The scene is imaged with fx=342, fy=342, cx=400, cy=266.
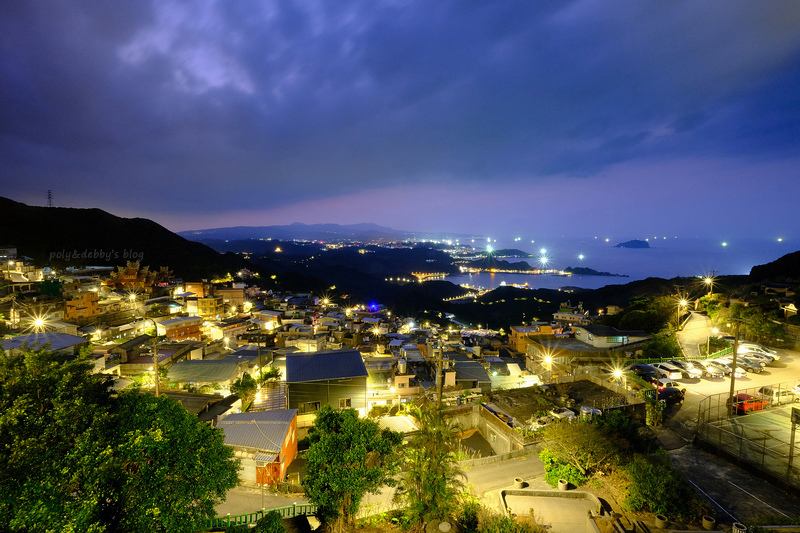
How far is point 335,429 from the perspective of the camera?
7.23 metres

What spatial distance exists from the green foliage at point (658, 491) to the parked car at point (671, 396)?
580 centimetres

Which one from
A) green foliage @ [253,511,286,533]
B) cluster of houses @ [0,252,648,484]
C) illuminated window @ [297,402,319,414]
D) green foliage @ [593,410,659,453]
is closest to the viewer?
green foliage @ [253,511,286,533]

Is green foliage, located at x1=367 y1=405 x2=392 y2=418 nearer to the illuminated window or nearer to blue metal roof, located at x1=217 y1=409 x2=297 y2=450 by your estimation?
the illuminated window

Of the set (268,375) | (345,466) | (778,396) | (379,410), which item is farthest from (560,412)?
(268,375)

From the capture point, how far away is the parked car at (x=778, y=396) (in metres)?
10.4

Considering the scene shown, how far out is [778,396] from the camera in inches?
414

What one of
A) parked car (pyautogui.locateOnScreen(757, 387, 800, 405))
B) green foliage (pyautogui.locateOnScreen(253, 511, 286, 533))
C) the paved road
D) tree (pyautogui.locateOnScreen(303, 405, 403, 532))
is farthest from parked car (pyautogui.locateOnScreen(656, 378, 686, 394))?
green foliage (pyautogui.locateOnScreen(253, 511, 286, 533))

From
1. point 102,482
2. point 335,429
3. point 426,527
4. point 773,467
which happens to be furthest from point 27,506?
point 773,467

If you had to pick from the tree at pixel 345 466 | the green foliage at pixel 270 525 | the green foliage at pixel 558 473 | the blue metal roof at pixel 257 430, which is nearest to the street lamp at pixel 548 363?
the green foliage at pixel 558 473

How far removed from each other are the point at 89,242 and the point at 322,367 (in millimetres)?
70144

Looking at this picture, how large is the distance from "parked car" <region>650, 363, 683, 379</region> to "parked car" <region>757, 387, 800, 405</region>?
2864 millimetres

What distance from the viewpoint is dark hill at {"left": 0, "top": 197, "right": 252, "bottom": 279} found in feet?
170

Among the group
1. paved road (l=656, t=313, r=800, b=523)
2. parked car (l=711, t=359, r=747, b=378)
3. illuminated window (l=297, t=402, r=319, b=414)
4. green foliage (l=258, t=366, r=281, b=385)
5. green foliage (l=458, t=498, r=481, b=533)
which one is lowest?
illuminated window (l=297, t=402, r=319, b=414)

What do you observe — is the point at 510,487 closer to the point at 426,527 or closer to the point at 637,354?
the point at 426,527
